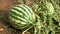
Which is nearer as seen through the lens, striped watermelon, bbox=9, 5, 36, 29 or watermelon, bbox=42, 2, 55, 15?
striped watermelon, bbox=9, 5, 36, 29

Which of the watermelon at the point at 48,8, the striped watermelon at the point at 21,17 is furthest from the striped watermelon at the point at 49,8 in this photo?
the striped watermelon at the point at 21,17

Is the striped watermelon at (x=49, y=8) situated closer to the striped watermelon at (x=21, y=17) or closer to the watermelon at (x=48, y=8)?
the watermelon at (x=48, y=8)

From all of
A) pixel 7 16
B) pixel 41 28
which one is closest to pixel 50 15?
pixel 41 28

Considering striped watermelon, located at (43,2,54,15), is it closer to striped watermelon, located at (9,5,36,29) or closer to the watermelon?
the watermelon

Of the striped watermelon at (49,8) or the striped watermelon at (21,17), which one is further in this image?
the striped watermelon at (49,8)

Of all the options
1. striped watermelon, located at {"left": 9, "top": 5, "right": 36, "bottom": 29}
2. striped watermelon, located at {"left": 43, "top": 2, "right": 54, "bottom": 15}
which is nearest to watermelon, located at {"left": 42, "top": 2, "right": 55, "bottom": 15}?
striped watermelon, located at {"left": 43, "top": 2, "right": 54, "bottom": 15}

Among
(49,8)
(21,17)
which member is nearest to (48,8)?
(49,8)

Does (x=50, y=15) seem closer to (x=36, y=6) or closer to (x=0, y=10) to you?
(x=36, y=6)

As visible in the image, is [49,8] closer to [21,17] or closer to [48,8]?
[48,8]
